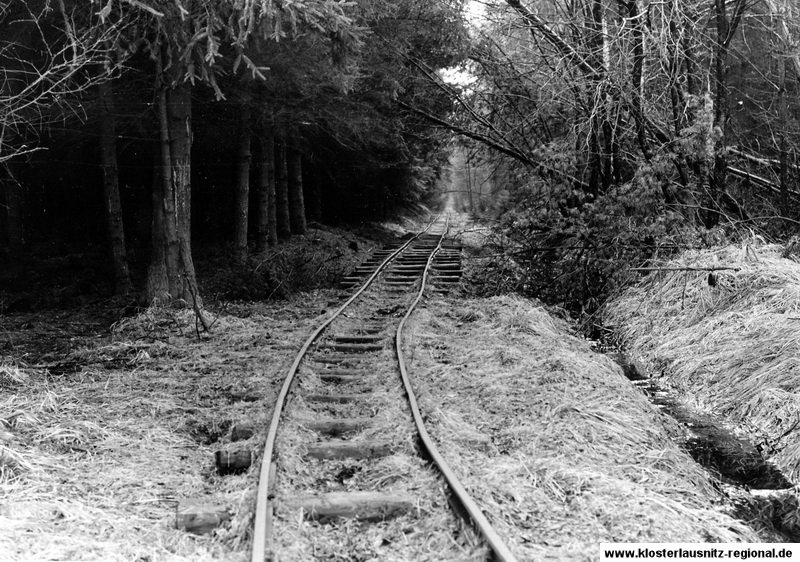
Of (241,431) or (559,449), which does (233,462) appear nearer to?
(241,431)

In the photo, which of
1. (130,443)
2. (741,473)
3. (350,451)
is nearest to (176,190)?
(130,443)

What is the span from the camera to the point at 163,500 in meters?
4.76

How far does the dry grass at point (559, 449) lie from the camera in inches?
164

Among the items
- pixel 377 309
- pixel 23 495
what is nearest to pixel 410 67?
pixel 377 309

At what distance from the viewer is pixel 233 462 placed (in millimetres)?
5273

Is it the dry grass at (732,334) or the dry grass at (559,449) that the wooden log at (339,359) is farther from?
the dry grass at (732,334)

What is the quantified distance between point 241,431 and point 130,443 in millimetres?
992

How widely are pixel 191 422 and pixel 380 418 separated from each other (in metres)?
1.95

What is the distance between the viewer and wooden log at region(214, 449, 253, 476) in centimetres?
527

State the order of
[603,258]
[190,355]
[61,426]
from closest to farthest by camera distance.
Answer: [61,426], [190,355], [603,258]

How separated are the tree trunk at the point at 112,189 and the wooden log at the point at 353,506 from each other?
1109cm

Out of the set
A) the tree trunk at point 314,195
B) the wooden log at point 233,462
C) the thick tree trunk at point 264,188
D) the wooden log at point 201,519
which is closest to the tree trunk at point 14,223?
the thick tree trunk at point 264,188

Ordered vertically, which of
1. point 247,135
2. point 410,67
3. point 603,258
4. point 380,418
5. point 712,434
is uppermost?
point 410,67

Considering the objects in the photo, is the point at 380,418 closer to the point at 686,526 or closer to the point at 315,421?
the point at 315,421
